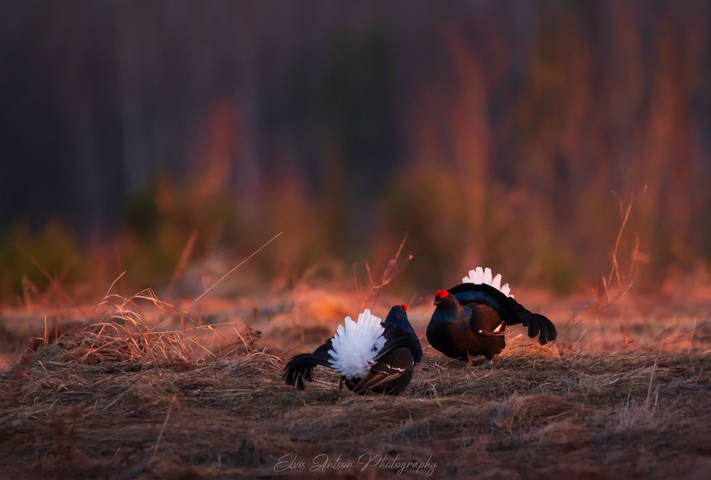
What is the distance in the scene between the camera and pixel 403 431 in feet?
10.3

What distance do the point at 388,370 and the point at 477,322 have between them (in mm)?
666

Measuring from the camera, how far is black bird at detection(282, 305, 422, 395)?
3389mm

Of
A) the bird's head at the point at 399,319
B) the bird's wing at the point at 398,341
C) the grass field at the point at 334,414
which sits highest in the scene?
the bird's head at the point at 399,319

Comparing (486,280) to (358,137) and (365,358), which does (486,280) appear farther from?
(358,137)

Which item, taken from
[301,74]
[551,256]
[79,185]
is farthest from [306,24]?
[551,256]

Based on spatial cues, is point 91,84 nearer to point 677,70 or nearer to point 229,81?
point 229,81

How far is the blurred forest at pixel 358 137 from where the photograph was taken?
12336 mm

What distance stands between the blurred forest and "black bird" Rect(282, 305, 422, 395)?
5.46 feet

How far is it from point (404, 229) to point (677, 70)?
503 cm

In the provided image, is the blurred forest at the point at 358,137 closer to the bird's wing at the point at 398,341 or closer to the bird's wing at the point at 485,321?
the bird's wing at the point at 485,321

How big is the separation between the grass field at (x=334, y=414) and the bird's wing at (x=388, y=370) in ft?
0.21

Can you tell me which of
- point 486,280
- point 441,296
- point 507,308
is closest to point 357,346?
point 441,296

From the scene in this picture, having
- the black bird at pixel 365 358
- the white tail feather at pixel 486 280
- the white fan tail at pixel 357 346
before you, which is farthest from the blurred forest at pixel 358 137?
the white fan tail at pixel 357 346

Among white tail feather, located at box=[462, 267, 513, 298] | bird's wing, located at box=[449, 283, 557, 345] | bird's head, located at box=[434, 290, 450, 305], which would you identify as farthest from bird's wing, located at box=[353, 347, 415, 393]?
white tail feather, located at box=[462, 267, 513, 298]
